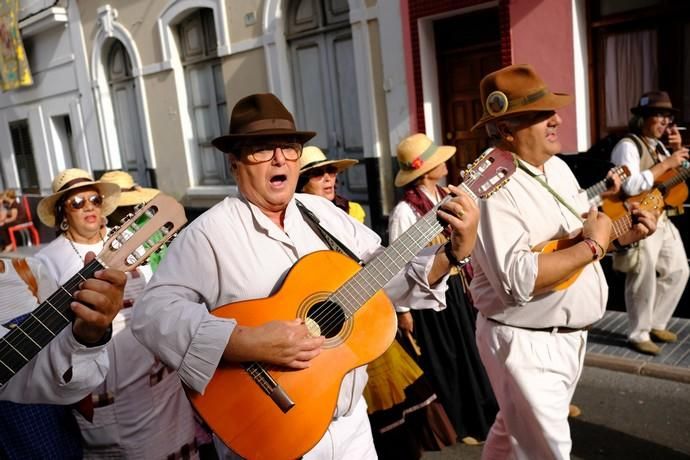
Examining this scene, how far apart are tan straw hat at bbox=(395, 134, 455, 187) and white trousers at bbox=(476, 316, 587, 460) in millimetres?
1557

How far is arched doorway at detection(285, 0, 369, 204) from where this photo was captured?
906 centimetres

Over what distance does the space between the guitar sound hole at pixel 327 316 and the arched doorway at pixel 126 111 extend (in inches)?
459

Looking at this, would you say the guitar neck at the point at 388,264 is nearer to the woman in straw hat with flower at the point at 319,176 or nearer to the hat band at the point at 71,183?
the hat band at the point at 71,183

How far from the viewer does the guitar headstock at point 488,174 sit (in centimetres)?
243

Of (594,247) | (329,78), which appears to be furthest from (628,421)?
(329,78)

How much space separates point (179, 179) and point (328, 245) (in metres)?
10.4

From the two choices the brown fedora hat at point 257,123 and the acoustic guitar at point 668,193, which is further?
the acoustic guitar at point 668,193

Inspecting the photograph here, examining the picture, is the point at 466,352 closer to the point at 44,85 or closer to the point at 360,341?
the point at 360,341

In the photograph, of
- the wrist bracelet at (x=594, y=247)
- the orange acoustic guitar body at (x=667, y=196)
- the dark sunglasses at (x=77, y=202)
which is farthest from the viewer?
the orange acoustic guitar body at (x=667, y=196)

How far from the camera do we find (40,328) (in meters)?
1.98

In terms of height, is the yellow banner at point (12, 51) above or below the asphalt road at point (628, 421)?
above

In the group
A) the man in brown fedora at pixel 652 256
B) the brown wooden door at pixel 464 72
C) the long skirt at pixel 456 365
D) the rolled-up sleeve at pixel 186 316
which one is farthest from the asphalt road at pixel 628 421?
the brown wooden door at pixel 464 72

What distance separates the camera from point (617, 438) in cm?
403

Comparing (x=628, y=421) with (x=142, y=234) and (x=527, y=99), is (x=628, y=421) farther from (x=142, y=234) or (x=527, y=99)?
(x=142, y=234)
